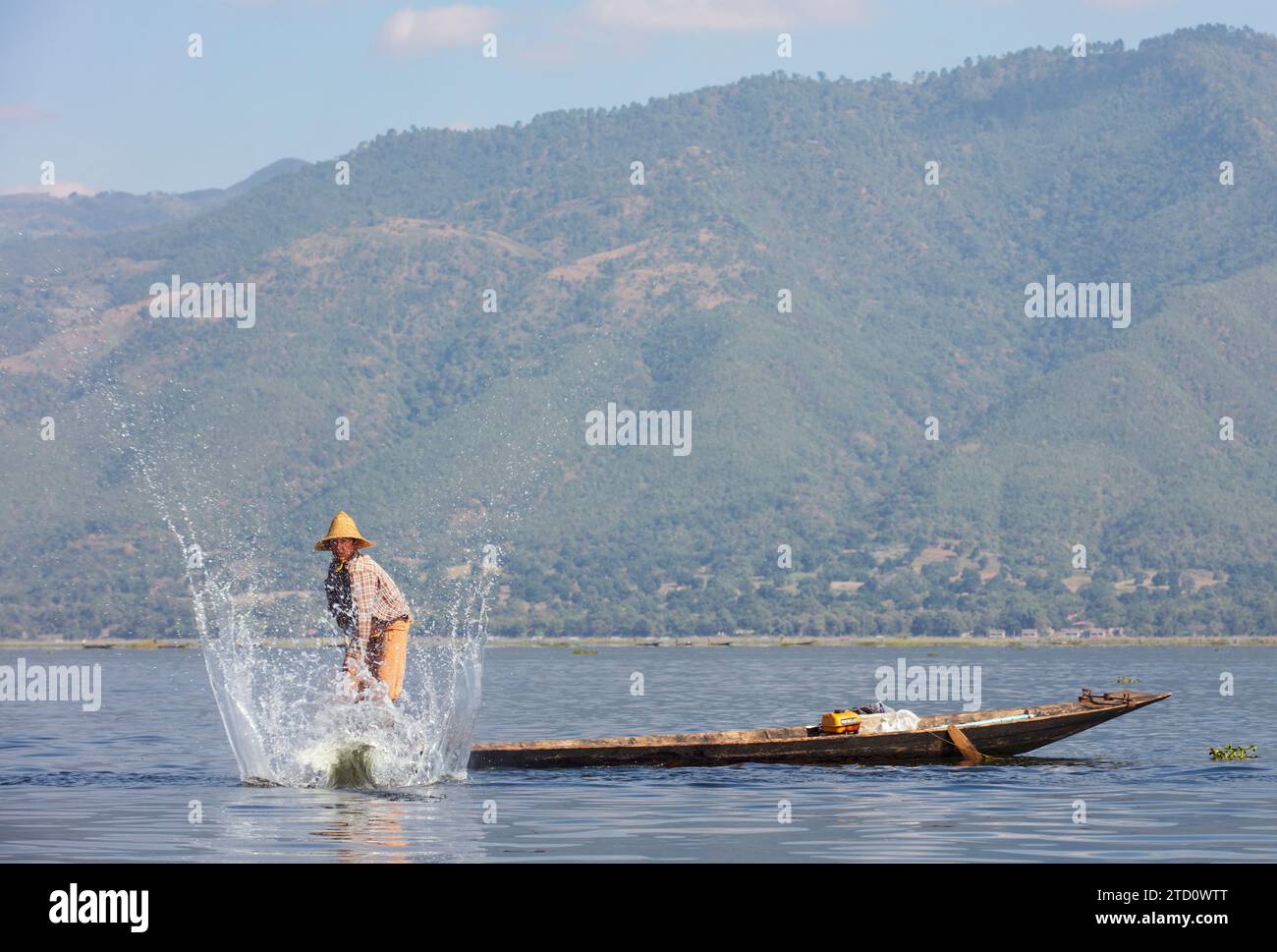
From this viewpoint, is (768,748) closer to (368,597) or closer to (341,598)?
(368,597)

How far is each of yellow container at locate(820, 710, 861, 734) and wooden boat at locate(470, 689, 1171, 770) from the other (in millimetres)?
198

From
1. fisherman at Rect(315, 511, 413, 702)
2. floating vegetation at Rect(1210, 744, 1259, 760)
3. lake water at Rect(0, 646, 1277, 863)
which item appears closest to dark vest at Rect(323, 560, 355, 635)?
fisherman at Rect(315, 511, 413, 702)

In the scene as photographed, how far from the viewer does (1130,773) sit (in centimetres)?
3547

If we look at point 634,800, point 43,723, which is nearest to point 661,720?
point 43,723

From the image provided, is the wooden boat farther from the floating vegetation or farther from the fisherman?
the fisherman

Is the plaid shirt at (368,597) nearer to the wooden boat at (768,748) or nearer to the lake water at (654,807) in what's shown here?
the lake water at (654,807)

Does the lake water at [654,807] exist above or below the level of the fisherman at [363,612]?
below

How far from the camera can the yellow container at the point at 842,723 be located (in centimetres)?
3559

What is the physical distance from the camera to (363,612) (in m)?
29.2

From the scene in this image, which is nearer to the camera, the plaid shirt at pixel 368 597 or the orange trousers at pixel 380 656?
the plaid shirt at pixel 368 597

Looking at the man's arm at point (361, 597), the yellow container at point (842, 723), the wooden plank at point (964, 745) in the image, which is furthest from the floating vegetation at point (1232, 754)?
the man's arm at point (361, 597)
